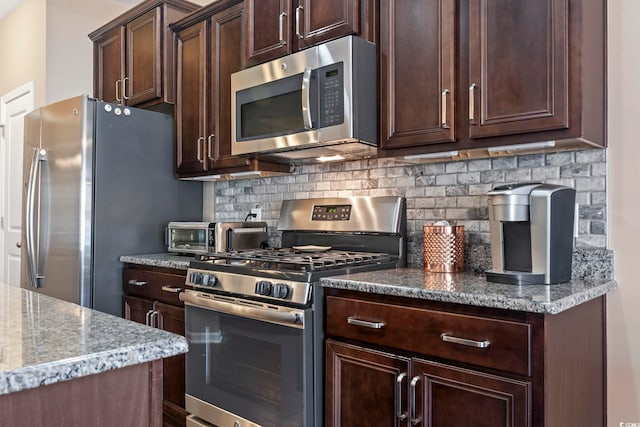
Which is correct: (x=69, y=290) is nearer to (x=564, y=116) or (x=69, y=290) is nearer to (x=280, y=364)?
(x=280, y=364)

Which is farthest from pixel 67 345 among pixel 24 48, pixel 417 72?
pixel 24 48

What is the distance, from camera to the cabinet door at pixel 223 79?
272cm

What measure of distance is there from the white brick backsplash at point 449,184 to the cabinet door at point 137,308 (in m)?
0.82

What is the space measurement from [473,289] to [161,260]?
1763mm

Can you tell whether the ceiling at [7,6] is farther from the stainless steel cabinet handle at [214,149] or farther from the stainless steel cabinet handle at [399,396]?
the stainless steel cabinet handle at [399,396]

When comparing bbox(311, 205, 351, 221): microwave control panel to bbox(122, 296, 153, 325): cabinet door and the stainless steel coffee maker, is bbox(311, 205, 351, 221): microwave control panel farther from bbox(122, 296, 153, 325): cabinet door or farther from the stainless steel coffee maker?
bbox(122, 296, 153, 325): cabinet door

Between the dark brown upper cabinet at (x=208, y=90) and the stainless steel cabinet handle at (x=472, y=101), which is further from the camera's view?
the dark brown upper cabinet at (x=208, y=90)

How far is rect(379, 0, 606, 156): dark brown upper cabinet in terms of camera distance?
5.31 feet

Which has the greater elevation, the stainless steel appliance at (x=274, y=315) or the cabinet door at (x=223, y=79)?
the cabinet door at (x=223, y=79)

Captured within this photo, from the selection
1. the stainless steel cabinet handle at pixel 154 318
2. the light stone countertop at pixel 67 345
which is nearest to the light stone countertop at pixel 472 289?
the light stone countertop at pixel 67 345

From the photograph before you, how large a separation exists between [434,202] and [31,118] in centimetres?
267

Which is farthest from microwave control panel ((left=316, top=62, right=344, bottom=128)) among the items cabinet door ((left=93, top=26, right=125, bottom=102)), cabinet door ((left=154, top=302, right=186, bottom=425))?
cabinet door ((left=93, top=26, right=125, bottom=102))

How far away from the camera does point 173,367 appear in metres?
2.60

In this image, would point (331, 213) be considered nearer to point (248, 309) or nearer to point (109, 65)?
point (248, 309)
